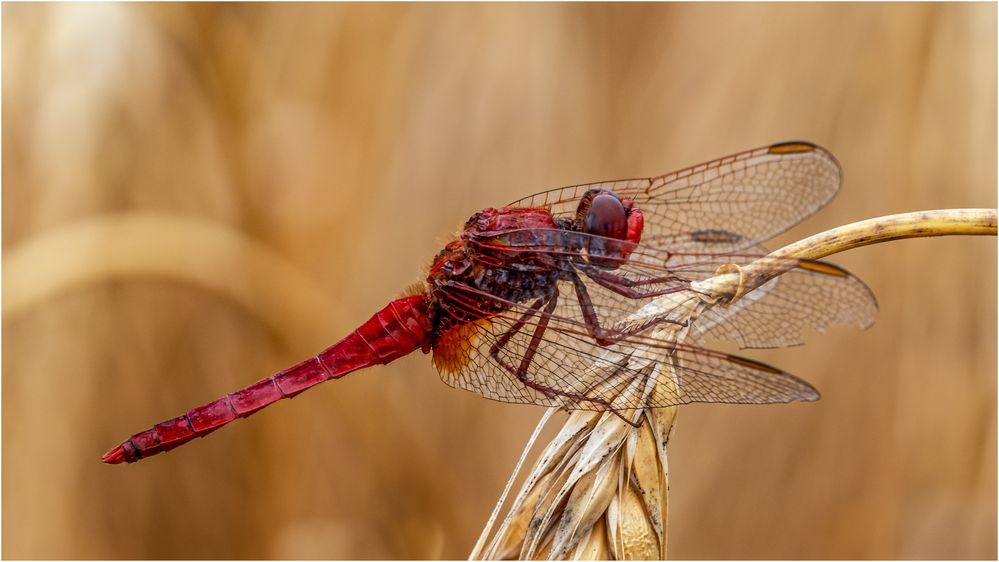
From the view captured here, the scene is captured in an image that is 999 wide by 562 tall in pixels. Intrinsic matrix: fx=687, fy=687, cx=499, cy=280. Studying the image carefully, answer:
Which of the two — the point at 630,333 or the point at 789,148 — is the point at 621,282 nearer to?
the point at 630,333

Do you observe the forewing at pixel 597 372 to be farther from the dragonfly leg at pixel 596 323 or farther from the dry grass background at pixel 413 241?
the dry grass background at pixel 413 241

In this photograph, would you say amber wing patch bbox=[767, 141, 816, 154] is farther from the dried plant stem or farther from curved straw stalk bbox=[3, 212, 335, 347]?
curved straw stalk bbox=[3, 212, 335, 347]

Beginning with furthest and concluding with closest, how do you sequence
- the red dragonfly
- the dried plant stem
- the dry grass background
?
the dry grass background → the red dragonfly → the dried plant stem

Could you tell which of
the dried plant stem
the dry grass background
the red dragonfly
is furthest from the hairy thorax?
the dry grass background

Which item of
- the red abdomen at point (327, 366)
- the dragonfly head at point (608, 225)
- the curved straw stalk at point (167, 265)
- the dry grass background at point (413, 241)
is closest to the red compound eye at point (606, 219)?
the dragonfly head at point (608, 225)

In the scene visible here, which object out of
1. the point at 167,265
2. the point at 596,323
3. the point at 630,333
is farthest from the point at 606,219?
the point at 167,265
